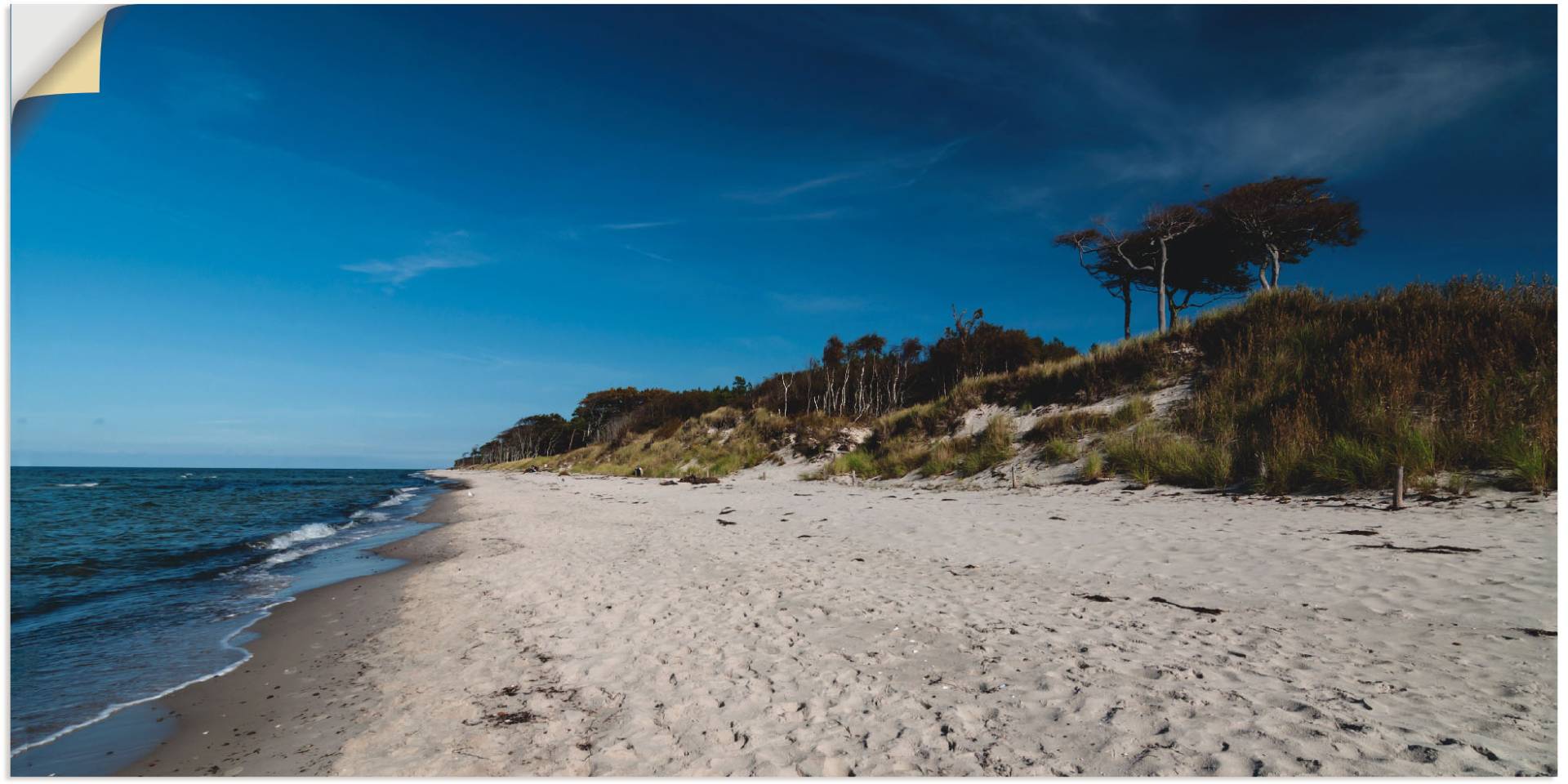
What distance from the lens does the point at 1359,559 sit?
5.46 metres

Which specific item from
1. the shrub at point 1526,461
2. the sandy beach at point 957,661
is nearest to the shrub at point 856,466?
the sandy beach at point 957,661

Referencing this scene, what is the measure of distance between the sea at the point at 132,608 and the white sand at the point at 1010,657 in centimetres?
131

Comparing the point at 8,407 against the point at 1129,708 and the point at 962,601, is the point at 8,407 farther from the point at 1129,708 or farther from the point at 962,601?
the point at 962,601

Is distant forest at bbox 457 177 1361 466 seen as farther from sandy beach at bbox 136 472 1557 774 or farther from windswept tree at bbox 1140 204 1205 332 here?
sandy beach at bbox 136 472 1557 774

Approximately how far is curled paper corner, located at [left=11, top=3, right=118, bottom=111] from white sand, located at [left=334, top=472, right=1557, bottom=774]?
106 inches

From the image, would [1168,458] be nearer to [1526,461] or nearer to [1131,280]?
[1526,461]

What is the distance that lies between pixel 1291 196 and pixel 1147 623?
87.0 ft

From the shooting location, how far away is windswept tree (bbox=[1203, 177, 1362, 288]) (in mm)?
23406

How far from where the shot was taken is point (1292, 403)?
12.0m

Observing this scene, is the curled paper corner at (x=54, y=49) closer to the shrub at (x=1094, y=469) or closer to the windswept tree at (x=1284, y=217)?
the shrub at (x=1094, y=469)

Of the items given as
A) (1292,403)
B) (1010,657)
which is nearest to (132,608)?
(1010,657)

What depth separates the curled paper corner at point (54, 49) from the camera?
61.4 inches

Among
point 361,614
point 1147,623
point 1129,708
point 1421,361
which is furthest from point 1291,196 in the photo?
point 361,614

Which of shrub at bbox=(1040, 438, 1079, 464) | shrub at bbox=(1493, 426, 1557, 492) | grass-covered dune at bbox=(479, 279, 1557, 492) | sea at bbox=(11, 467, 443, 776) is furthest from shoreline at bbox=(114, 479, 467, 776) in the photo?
shrub at bbox=(1040, 438, 1079, 464)
